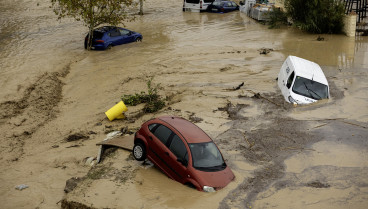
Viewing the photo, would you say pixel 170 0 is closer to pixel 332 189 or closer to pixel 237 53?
pixel 237 53

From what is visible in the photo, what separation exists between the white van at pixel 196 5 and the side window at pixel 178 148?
2971cm

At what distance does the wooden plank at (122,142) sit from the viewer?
499 inches

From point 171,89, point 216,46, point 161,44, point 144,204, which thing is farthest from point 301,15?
point 144,204

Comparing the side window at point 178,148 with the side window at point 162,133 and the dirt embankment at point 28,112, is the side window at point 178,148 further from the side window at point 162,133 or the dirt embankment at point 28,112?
the dirt embankment at point 28,112

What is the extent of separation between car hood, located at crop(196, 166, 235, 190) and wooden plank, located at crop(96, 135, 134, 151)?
Answer: 8.82 feet

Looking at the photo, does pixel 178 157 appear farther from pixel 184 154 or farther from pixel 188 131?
pixel 188 131

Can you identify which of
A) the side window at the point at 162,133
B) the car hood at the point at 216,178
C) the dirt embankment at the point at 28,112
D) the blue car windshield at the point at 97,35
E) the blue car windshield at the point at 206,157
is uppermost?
the blue car windshield at the point at 97,35

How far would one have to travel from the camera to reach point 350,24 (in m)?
29.0

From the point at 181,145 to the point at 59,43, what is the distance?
20.0 meters

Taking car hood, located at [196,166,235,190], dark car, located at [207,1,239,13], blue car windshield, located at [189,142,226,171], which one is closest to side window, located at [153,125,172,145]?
blue car windshield, located at [189,142,226,171]

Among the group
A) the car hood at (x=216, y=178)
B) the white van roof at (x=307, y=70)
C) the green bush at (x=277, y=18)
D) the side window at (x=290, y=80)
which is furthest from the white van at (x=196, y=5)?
the car hood at (x=216, y=178)

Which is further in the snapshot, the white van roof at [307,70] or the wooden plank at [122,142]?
the white van roof at [307,70]

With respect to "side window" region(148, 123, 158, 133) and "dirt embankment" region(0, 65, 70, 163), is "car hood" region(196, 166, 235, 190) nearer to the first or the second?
"side window" region(148, 123, 158, 133)

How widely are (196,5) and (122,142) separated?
1109 inches
